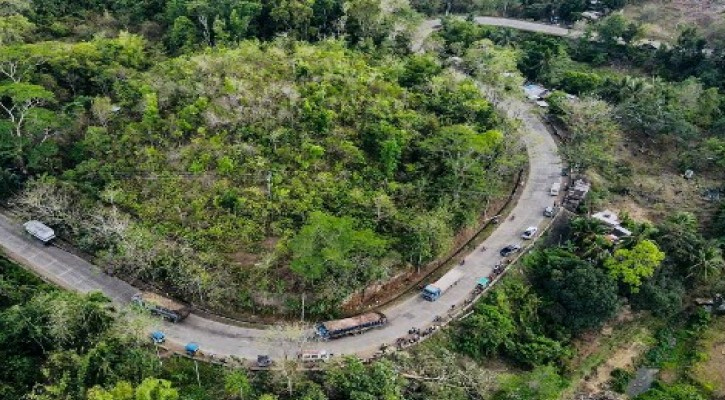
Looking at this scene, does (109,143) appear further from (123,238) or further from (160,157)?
(123,238)

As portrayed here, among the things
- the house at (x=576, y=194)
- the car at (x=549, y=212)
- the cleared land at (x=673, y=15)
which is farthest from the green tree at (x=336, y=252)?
the cleared land at (x=673, y=15)

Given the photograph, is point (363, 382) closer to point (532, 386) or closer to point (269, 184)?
point (532, 386)

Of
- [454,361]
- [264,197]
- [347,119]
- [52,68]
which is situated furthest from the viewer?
[52,68]

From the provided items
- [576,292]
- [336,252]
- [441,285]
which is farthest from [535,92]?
[336,252]

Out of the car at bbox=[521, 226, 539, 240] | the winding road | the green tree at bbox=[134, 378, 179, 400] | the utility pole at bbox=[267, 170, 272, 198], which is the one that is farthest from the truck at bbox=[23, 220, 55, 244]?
the car at bbox=[521, 226, 539, 240]

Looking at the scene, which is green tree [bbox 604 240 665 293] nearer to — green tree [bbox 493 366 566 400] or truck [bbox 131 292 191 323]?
green tree [bbox 493 366 566 400]

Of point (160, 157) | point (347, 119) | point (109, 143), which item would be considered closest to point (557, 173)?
point (347, 119)
